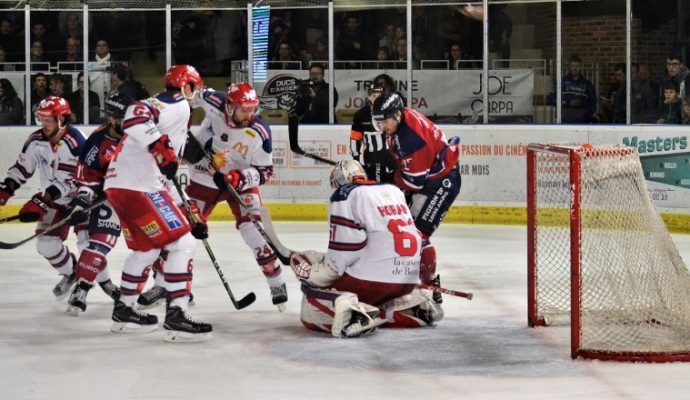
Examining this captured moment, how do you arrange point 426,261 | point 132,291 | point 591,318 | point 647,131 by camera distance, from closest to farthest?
point 591,318, point 132,291, point 426,261, point 647,131

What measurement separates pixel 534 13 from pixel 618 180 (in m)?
5.52

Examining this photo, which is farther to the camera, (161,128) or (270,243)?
(270,243)

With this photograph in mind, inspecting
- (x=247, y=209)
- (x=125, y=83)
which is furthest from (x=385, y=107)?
(x=125, y=83)

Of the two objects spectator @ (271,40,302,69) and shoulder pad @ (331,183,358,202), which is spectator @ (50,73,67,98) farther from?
shoulder pad @ (331,183,358,202)

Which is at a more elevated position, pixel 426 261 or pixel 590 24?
pixel 590 24

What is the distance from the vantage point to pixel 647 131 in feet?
33.8

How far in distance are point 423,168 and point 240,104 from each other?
3.22ft

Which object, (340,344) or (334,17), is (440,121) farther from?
(340,344)

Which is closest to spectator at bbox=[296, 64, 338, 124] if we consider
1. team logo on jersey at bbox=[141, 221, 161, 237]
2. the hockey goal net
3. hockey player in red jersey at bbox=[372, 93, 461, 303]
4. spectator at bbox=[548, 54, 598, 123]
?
spectator at bbox=[548, 54, 598, 123]

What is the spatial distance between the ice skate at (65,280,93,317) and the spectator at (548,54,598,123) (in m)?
5.40

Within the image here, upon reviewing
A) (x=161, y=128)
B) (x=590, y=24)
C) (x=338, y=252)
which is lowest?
(x=338, y=252)

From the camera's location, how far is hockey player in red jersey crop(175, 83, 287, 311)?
6.83 metres

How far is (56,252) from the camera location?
7.01 m

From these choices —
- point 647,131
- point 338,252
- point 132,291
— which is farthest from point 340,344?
point 647,131
